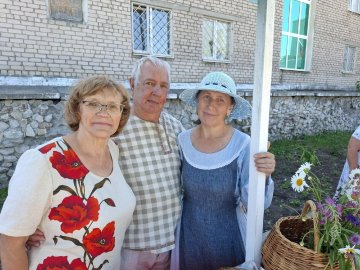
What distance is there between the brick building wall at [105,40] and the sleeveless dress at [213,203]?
4.18 m

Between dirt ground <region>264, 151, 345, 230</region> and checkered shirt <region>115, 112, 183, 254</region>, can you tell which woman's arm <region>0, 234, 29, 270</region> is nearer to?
checkered shirt <region>115, 112, 183, 254</region>

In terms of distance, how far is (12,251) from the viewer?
1.27 metres

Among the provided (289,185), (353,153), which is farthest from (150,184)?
(289,185)

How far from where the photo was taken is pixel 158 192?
1.83 meters

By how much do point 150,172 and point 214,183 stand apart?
0.40 m

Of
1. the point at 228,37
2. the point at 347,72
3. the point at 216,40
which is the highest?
the point at 228,37

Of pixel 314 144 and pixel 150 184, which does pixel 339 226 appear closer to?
pixel 150 184

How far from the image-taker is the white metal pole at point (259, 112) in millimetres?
1228

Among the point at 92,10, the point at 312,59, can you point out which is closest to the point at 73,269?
the point at 92,10

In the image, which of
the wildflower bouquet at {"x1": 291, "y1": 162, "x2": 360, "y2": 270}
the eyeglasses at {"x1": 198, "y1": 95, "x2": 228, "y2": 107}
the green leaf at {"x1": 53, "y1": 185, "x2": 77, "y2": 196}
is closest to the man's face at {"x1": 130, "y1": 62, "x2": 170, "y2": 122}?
the eyeglasses at {"x1": 198, "y1": 95, "x2": 228, "y2": 107}

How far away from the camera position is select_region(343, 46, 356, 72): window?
1163 centimetres

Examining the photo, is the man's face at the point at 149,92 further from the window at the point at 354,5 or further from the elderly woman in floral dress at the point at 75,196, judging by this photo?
the window at the point at 354,5

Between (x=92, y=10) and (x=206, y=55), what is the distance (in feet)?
10.3

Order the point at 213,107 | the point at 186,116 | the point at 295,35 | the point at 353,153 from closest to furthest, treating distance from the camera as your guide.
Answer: the point at 213,107
the point at 353,153
the point at 186,116
the point at 295,35
